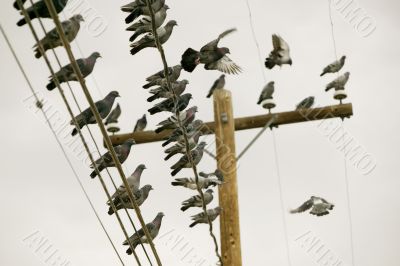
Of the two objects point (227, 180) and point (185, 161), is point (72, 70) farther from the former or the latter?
point (227, 180)

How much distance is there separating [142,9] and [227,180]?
2473 millimetres

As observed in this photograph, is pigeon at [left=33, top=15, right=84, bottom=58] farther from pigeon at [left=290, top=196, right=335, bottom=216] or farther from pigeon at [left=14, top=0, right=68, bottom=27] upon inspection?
pigeon at [left=290, top=196, right=335, bottom=216]

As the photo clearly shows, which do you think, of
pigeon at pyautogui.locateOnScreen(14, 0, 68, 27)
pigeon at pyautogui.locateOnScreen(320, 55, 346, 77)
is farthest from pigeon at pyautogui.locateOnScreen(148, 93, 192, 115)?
pigeon at pyautogui.locateOnScreen(320, 55, 346, 77)

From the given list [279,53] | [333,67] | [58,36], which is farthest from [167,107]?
[333,67]

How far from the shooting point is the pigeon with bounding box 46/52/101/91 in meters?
2.97

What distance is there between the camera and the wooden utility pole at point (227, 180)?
15.8 ft

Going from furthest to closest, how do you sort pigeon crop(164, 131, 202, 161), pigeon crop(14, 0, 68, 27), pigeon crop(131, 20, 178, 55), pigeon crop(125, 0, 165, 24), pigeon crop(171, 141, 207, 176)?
pigeon crop(171, 141, 207, 176) → pigeon crop(164, 131, 202, 161) → pigeon crop(131, 20, 178, 55) → pigeon crop(125, 0, 165, 24) → pigeon crop(14, 0, 68, 27)

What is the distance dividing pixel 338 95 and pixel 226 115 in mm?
2283

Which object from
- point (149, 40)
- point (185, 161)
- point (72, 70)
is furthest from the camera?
point (185, 161)

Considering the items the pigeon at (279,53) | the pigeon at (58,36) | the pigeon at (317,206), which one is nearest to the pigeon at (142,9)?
the pigeon at (58,36)

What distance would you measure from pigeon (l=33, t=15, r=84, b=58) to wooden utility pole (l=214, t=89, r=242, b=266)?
2193 mm

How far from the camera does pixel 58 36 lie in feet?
8.96

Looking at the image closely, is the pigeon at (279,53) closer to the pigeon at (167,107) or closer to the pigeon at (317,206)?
the pigeon at (317,206)

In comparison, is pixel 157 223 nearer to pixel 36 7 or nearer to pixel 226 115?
pixel 226 115
